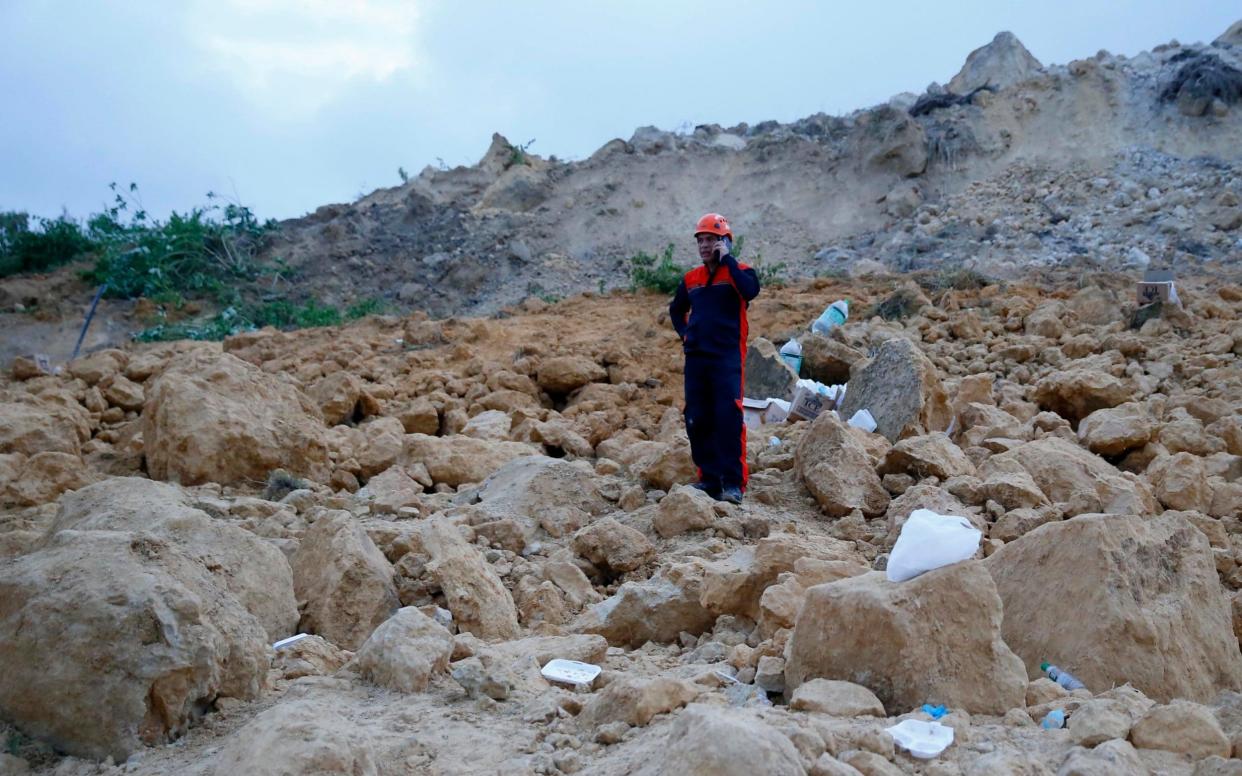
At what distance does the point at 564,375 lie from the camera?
870 centimetres

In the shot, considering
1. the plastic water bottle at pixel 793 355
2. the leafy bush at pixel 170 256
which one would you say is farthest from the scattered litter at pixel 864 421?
the leafy bush at pixel 170 256

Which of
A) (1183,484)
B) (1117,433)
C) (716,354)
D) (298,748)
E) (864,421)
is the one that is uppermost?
(716,354)

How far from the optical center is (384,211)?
19.4 metres

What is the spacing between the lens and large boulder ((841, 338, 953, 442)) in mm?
5781

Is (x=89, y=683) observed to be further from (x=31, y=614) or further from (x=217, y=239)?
(x=217, y=239)

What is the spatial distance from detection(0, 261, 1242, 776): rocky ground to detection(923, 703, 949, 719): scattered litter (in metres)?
0.04

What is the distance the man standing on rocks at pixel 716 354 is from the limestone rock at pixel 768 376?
186cm

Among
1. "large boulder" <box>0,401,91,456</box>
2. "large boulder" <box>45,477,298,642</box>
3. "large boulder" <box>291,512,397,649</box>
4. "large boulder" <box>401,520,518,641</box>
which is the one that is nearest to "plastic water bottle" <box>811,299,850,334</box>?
"large boulder" <box>401,520,518,641</box>

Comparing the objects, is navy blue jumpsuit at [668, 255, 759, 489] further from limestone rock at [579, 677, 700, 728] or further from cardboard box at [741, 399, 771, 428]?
limestone rock at [579, 677, 700, 728]

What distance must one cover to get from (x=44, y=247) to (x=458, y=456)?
50.6 ft

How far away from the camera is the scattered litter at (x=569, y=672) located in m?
2.92

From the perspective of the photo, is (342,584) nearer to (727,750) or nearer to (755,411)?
(727,750)

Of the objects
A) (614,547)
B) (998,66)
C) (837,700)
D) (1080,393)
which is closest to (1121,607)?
(837,700)

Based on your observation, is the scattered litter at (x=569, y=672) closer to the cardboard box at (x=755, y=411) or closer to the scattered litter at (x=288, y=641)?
the scattered litter at (x=288, y=641)
